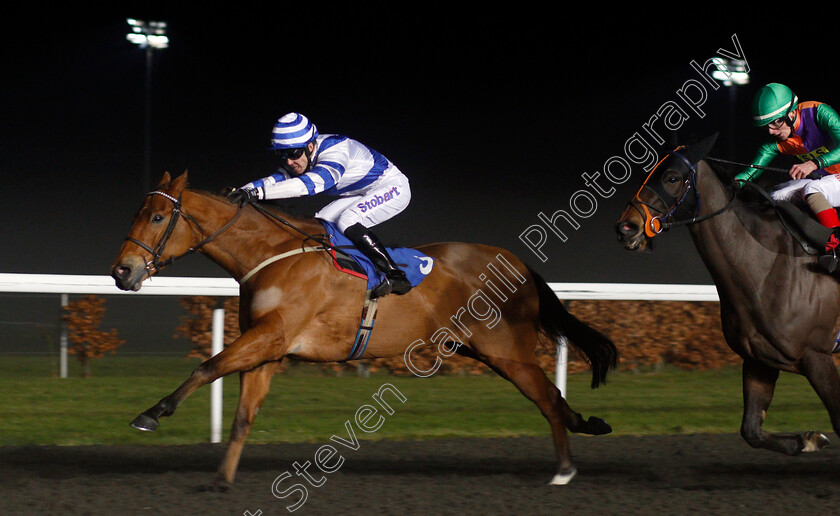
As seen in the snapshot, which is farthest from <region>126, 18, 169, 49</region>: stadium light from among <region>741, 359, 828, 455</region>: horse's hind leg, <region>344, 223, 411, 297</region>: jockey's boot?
<region>741, 359, 828, 455</region>: horse's hind leg

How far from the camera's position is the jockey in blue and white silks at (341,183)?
144 inches

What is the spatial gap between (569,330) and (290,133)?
174cm

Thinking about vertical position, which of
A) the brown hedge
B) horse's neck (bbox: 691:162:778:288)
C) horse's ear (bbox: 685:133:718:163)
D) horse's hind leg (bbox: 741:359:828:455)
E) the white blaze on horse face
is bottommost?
the brown hedge

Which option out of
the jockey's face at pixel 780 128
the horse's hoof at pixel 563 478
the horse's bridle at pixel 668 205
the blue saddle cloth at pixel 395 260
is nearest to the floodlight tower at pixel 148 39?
the blue saddle cloth at pixel 395 260

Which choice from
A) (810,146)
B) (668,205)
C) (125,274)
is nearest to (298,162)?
(125,274)

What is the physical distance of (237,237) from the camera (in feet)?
12.0

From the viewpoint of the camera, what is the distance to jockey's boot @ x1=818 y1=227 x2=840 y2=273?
11.1 ft

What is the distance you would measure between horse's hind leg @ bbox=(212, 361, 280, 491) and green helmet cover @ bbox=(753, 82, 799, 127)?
2366mm

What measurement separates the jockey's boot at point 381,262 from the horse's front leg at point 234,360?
0.54 m

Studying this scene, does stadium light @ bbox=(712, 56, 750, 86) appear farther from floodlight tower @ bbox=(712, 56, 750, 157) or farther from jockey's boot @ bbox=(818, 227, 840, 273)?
jockey's boot @ bbox=(818, 227, 840, 273)

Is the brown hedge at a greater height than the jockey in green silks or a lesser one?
lesser

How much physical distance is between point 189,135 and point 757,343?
10.00 metres

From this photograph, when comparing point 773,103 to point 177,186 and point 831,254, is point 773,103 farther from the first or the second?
point 177,186

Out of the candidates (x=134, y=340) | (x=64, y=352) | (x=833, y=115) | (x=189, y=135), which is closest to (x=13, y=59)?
(x=189, y=135)
